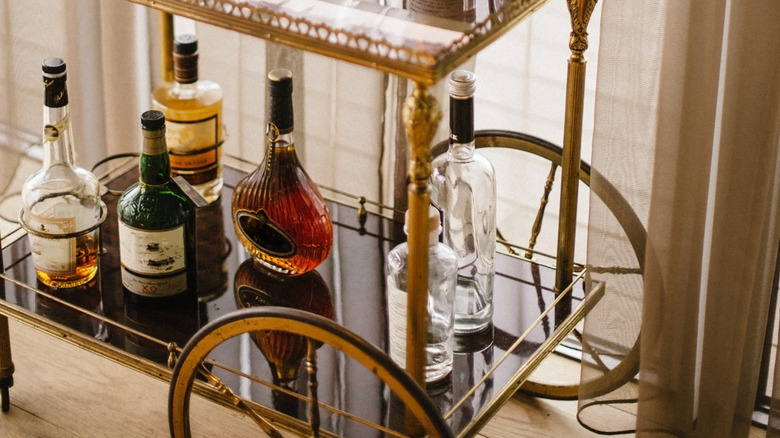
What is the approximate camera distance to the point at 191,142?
144cm

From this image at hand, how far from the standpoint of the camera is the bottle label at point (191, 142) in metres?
1.44

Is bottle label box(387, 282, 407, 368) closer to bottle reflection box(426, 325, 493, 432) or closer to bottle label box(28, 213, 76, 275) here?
bottle reflection box(426, 325, 493, 432)

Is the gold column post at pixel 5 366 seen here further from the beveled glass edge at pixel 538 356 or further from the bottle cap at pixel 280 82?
the beveled glass edge at pixel 538 356

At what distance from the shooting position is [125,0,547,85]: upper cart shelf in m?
0.91

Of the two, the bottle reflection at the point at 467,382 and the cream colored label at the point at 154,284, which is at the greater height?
the cream colored label at the point at 154,284

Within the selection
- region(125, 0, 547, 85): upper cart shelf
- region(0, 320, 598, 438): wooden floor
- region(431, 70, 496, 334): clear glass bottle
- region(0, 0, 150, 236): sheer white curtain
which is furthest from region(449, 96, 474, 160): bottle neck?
region(0, 0, 150, 236): sheer white curtain

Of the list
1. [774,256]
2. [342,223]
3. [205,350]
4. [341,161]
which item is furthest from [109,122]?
[774,256]

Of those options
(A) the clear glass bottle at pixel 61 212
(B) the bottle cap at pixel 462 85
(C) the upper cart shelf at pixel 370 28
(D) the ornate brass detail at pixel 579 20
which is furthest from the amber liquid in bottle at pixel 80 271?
(D) the ornate brass detail at pixel 579 20

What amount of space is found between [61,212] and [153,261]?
0.54 ft

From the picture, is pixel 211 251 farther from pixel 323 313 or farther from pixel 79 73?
pixel 79 73

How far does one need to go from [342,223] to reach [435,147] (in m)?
0.17

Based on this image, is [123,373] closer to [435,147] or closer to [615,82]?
[435,147]

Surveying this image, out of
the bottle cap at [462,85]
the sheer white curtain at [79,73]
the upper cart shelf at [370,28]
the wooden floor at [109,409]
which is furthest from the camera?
the sheer white curtain at [79,73]

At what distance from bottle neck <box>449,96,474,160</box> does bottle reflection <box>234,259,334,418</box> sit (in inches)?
10.4
